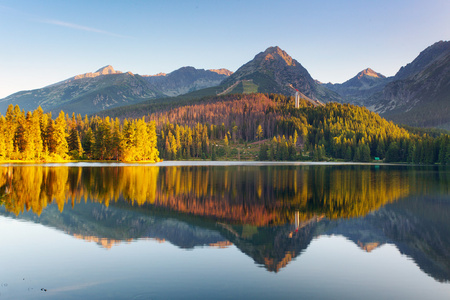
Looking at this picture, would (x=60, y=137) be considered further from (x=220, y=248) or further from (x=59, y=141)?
(x=220, y=248)

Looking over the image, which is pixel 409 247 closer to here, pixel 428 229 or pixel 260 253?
pixel 428 229

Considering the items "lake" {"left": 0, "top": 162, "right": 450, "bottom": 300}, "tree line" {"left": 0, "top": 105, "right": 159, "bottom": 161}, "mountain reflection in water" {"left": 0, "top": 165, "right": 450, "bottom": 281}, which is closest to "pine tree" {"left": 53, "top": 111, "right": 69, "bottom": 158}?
"tree line" {"left": 0, "top": 105, "right": 159, "bottom": 161}

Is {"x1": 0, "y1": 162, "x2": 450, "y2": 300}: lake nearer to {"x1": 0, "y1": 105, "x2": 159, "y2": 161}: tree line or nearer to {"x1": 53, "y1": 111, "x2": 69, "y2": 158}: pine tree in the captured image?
{"x1": 0, "y1": 105, "x2": 159, "y2": 161}: tree line

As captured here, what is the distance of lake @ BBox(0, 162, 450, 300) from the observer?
1778 cm

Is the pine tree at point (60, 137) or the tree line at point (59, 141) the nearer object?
the tree line at point (59, 141)

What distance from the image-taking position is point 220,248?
2503cm

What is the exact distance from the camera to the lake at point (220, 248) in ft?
58.3

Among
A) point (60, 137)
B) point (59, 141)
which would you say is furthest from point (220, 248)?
point (59, 141)

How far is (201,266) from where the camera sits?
69.1 feet

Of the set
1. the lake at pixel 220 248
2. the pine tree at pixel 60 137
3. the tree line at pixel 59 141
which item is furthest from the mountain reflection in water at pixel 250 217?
the pine tree at pixel 60 137

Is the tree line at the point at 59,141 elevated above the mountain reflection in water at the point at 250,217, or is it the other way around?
the tree line at the point at 59,141

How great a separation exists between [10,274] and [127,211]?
1910cm

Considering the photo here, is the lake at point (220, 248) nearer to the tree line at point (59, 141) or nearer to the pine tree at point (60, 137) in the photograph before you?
the tree line at point (59, 141)

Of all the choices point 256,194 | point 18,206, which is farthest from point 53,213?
point 256,194
